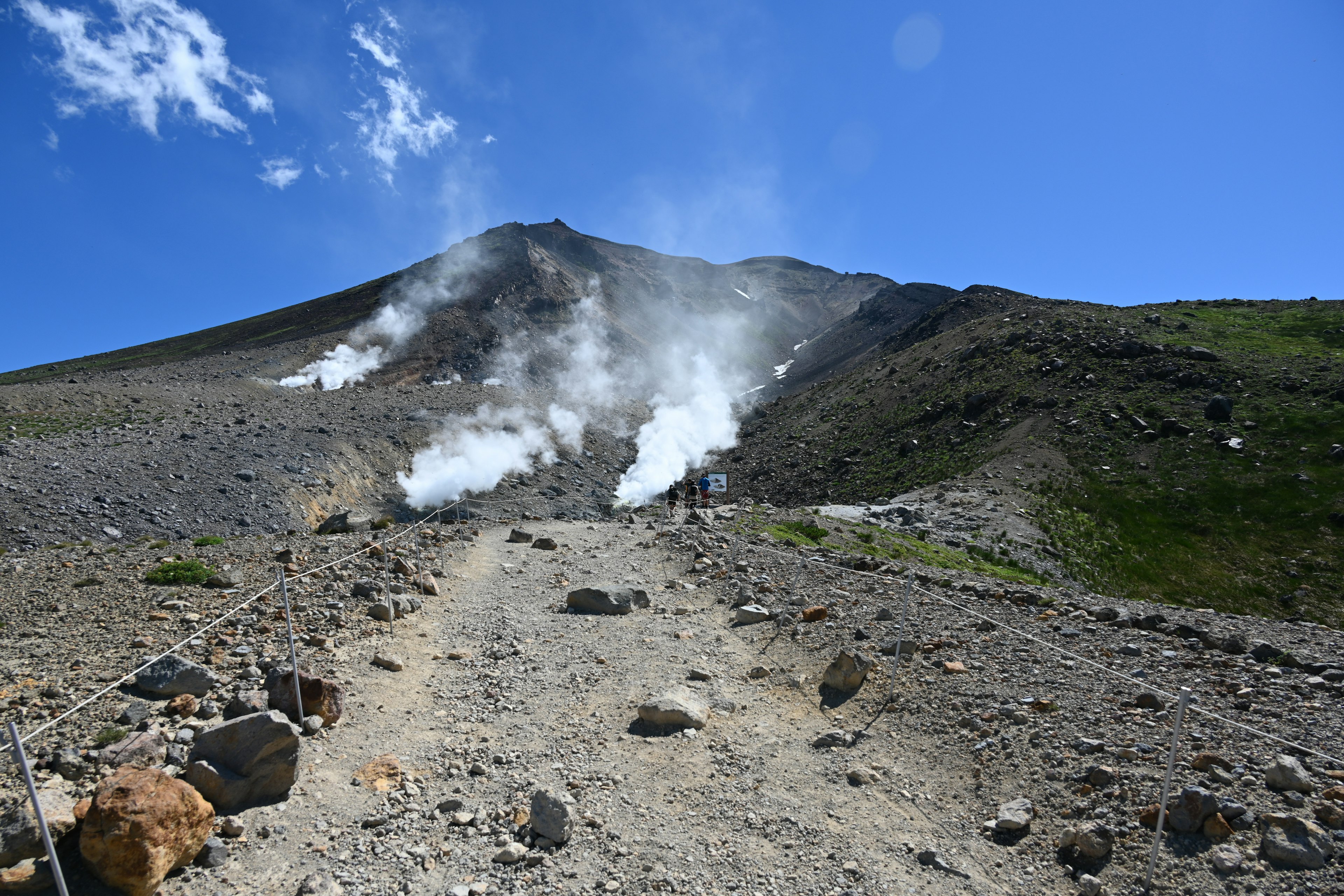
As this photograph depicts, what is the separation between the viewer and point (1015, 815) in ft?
20.3

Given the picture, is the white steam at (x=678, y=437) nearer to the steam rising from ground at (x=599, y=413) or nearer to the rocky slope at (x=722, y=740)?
the steam rising from ground at (x=599, y=413)

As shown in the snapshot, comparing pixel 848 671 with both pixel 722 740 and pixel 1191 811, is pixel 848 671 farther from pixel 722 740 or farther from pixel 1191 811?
pixel 1191 811

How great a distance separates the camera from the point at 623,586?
1405 cm

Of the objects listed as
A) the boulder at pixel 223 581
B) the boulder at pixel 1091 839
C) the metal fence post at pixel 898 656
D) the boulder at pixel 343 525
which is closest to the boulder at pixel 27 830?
the boulder at pixel 223 581

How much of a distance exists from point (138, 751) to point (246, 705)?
1.01 metres

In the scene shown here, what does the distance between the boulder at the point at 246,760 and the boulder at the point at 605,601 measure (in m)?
7.30

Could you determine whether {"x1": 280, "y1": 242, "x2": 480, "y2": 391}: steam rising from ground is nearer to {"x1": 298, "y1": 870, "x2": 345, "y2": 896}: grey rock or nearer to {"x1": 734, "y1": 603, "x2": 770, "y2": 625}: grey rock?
{"x1": 734, "y1": 603, "x2": 770, "y2": 625}: grey rock

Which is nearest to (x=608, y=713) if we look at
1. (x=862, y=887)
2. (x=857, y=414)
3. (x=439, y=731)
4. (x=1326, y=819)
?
(x=439, y=731)

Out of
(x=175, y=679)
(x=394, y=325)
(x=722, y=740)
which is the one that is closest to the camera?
(x=175, y=679)

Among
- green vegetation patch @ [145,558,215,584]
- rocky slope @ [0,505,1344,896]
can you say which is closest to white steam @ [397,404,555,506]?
rocky slope @ [0,505,1344,896]

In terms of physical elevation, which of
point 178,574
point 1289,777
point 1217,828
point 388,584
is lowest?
point 1217,828

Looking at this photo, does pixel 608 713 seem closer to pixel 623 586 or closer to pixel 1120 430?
pixel 623 586

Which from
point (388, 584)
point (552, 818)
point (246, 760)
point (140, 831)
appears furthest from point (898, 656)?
point (388, 584)

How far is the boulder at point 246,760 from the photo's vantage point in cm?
583
